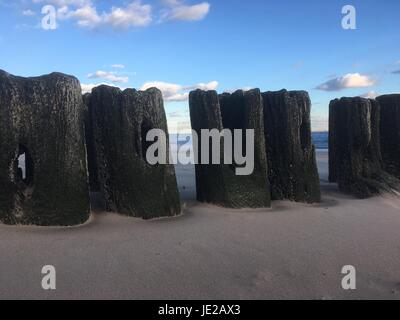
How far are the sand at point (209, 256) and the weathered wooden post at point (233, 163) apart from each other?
0.22 metres

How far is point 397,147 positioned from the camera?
343 inches

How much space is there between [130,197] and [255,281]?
7.04 ft

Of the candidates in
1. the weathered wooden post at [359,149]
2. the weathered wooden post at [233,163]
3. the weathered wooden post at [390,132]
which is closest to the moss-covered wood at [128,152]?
the weathered wooden post at [233,163]

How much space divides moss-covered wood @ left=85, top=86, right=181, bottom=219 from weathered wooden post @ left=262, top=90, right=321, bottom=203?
5.90 feet

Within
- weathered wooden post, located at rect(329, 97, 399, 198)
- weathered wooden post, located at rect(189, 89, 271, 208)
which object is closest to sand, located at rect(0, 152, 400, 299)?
weathered wooden post, located at rect(189, 89, 271, 208)

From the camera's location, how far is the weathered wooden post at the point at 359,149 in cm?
789

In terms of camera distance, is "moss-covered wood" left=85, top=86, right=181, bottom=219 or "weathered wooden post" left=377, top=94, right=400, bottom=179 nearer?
"moss-covered wood" left=85, top=86, right=181, bottom=219

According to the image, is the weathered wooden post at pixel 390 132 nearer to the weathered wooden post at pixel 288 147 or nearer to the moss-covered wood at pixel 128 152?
the weathered wooden post at pixel 288 147

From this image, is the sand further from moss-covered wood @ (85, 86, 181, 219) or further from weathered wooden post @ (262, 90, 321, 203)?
weathered wooden post @ (262, 90, 321, 203)

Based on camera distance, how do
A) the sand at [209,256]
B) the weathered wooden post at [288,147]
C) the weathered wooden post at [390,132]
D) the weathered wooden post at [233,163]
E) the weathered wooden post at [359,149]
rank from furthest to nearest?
the weathered wooden post at [390,132], the weathered wooden post at [359,149], the weathered wooden post at [288,147], the weathered wooden post at [233,163], the sand at [209,256]

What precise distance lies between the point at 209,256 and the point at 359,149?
4.66 meters

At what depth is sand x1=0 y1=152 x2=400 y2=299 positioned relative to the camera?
3637 mm

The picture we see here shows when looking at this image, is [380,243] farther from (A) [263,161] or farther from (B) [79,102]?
(B) [79,102]
